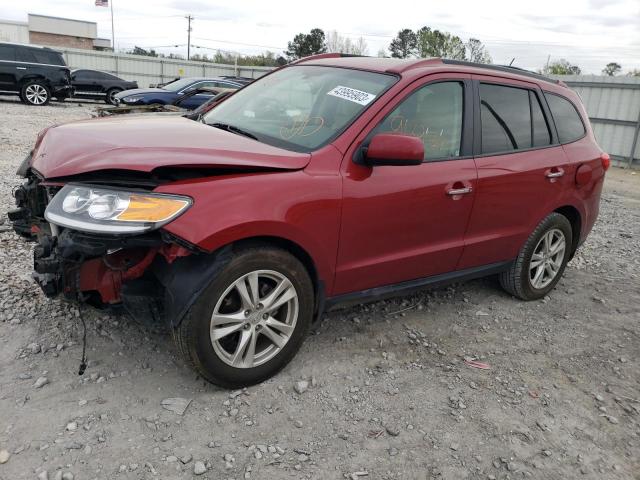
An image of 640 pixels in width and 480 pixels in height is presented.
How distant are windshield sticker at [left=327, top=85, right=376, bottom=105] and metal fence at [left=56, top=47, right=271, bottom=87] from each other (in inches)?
1041

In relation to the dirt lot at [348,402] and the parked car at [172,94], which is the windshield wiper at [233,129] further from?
the parked car at [172,94]

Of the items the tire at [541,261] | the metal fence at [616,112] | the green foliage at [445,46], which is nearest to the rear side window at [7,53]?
the metal fence at [616,112]

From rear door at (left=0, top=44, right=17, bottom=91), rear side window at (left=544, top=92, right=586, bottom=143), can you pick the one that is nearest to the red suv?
rear side window at (left=544, top=92, right=586, bottom=143)

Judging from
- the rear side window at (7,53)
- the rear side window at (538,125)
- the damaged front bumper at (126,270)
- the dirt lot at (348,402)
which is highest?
the rear side window at (7,53)

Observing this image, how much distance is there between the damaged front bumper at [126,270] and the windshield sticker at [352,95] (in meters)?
1.28

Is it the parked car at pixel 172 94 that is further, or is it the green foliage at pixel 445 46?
the green foliage at pixel 445 46

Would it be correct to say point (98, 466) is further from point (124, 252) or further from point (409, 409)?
point (409, 409)

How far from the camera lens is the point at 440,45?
44.1m

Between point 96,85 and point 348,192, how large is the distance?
65.8 feet

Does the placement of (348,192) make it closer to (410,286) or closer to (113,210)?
(410,286)

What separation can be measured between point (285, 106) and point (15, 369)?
2.20 m

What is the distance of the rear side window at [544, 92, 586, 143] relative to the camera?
14.2 feet

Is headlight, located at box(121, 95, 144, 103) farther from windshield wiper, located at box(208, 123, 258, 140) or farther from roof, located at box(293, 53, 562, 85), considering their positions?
windshield wiper, located at box(208, 123, 258, 140)

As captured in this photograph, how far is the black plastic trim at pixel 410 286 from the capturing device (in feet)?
10.7
